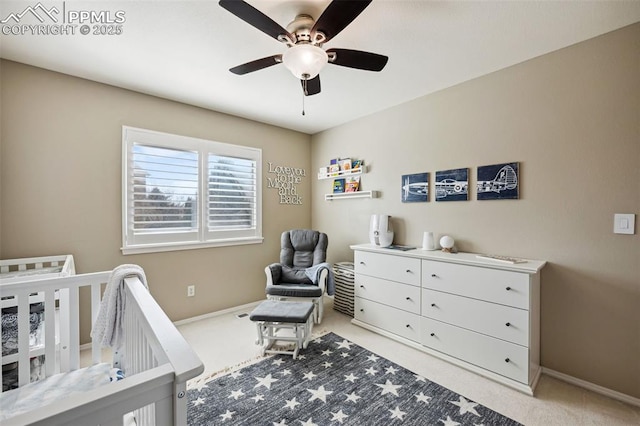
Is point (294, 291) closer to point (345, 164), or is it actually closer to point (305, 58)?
point (345, 164)

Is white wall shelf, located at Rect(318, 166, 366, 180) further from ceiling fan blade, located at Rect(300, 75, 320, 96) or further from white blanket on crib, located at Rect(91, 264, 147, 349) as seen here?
white blanket on crib, located at Rect(91, 264, 147, 349)

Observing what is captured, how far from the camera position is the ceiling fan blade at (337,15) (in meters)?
1.29

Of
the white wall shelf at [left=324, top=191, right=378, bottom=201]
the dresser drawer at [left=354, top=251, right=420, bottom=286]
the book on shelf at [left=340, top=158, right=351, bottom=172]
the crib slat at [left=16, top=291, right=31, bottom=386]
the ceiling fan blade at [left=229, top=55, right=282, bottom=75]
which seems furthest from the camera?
the book on shelf at [left=340, top=158, right=351, bottom=172]

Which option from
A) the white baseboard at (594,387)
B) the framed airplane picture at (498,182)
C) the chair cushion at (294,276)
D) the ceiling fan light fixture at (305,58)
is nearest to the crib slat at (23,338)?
the ceiling fan light fixture at (305,58)

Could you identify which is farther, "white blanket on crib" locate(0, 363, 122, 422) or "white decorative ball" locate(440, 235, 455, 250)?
"white decorative ball" locate(440, 235, 455, 250)

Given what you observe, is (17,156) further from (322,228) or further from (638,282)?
(638,282)

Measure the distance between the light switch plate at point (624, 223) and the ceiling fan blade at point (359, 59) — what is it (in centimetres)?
194

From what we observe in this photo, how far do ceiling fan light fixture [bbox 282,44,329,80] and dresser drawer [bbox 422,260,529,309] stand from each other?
6.12ft

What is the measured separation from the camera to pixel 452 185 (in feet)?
8.96


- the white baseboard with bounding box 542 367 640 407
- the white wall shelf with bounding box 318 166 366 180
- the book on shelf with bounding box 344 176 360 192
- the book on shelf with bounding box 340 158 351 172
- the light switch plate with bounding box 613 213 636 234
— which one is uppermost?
the book on shelf with bounding box 340 158 351 172

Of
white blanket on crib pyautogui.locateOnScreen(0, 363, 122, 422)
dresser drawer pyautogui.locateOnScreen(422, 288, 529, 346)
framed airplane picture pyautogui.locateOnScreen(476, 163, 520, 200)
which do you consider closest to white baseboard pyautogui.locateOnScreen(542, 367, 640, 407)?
dresser drawer pyautogui.locateOnScreen(422, 288, 529, 346)

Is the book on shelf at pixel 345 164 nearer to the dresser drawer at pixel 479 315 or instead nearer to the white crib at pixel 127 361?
the dresser drawer at pixel 479 315

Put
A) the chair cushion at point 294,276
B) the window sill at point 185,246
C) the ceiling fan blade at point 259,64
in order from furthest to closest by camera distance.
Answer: the chair cushion at point 294,276 < the window sill at point 185,246 < the ceiling fan blade at point 259,64

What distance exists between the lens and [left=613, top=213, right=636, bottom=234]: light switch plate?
1844mm
